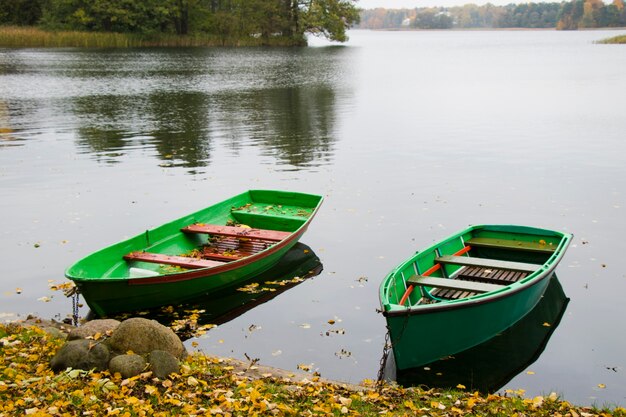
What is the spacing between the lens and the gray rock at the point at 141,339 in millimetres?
7996

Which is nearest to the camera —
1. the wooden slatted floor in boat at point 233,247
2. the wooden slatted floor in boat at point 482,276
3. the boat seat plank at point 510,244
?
the wooden slatted floor in boat at point 482,276

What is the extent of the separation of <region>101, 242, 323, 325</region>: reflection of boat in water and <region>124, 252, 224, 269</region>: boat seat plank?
0.55 metres

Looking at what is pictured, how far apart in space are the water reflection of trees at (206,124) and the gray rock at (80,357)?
1420 centimetres

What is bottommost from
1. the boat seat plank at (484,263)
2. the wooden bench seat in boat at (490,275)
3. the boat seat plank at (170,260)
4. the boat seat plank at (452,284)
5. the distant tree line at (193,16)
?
the wooden bench seat in boat at (490,275)

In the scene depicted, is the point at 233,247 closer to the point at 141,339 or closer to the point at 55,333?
the point at 55,333

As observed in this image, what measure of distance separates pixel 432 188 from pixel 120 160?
995cm

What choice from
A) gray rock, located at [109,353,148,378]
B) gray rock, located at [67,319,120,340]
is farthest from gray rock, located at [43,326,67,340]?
gray rock, located at [109,353,148,378]

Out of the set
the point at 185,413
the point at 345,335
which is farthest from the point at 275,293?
the point at 185,413

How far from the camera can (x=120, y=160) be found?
22.3 metres

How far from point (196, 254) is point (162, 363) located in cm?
496

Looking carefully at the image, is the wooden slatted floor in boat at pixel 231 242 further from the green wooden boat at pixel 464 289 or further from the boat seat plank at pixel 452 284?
the boat seat plank at pixel 452 284

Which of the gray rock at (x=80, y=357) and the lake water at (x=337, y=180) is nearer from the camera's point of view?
the gray rock at (x=80, y=357)

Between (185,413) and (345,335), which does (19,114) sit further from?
(185,413)

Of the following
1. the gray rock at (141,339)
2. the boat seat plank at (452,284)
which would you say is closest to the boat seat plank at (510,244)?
the boat seat plank at (452,284)
